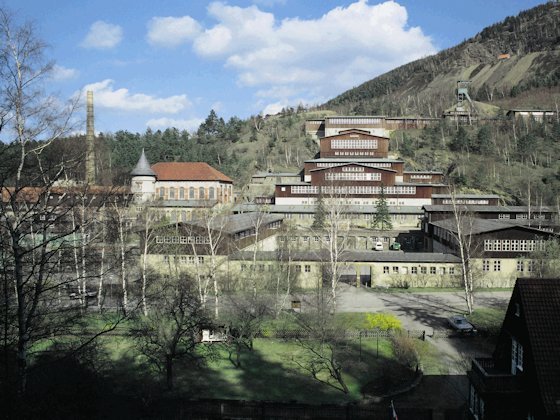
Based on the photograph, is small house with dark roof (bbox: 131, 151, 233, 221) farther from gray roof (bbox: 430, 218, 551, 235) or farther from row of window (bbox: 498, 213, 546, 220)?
row of window (bbox: 498, 213, 546, 220)

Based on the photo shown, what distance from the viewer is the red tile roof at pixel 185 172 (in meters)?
67.3

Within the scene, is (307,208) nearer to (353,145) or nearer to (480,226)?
(353,145)

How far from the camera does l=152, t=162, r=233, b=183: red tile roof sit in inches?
2650

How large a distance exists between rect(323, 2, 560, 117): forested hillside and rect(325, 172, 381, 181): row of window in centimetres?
5533

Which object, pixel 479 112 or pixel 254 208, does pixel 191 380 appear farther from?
pixel 479 112

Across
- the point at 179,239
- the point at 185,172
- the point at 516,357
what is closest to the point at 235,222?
the point at 179,239

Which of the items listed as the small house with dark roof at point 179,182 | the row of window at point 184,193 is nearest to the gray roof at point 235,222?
the row of window at point 184,193

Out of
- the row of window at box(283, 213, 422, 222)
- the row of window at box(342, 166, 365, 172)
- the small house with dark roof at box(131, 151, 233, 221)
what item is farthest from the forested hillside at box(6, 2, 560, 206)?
the row of window at box(342, 166, 365, 172)

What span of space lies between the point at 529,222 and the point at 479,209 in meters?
4.75

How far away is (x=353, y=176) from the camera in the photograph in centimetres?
5953

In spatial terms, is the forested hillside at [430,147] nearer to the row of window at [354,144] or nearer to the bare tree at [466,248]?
the row of window at [354,144]

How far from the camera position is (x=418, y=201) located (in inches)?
2259

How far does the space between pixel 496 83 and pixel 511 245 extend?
14751 centimetres

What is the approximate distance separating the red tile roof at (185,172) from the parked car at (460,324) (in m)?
46.8
